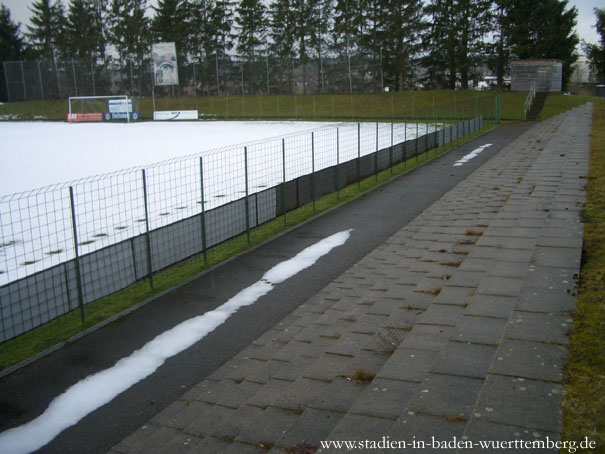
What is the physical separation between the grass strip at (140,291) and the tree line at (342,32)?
40.2m

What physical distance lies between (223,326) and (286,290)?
56.7 inches

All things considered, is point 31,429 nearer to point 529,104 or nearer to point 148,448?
point 148,448

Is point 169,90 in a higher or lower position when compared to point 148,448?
higher

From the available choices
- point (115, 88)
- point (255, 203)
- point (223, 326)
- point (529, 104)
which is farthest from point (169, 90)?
point (223, 326)

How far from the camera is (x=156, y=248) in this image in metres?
9.11

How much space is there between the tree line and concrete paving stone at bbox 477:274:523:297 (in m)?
43.8

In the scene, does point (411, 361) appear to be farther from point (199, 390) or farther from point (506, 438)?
point (199, 390)

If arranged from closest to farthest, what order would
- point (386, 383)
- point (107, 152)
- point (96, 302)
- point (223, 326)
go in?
1. point (386, 383)
2. point (223, 326)
3. point (96, 302)
4. point (107, 152)

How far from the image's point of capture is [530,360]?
4.96 m

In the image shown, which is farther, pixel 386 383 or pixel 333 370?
pixel 333 370

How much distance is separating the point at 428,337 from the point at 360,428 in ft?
6.19

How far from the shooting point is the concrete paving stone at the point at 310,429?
4.15 meters

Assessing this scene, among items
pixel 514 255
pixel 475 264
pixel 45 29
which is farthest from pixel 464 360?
pixel 45 29

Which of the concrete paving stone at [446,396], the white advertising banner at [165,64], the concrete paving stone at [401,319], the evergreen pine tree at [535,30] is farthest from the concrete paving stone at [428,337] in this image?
the white advertising banner at [165,64]
